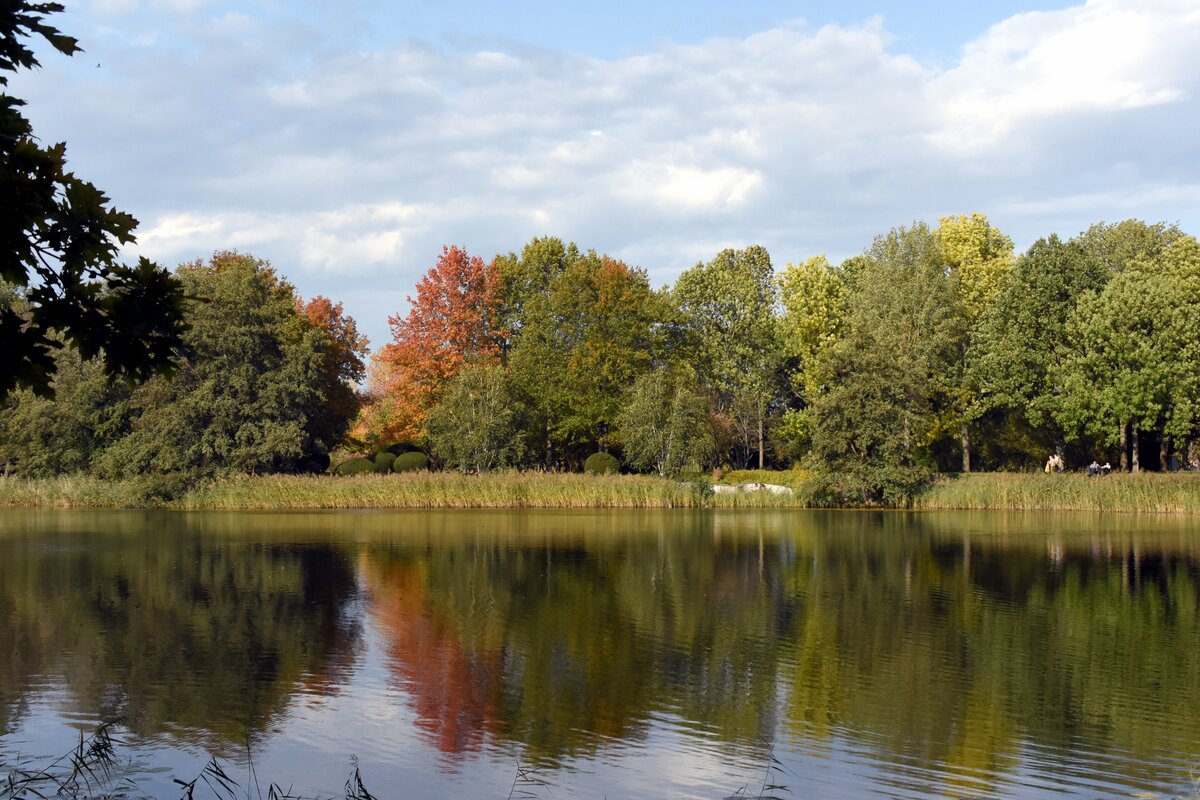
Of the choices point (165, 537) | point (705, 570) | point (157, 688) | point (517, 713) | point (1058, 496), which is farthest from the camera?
point (1058, 496)

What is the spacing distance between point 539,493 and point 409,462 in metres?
11.3

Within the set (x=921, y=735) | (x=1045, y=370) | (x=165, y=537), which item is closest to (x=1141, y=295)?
(x=1045, y=370)

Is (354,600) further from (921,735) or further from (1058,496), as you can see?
(1058,496)

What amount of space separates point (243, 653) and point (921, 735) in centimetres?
962

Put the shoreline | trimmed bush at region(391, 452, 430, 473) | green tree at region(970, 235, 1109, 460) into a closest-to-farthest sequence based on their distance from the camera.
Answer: the shoreline → green tree at region(970, 235, 1109, 460) → trimmed bush at region(391, 452, 430, 473)

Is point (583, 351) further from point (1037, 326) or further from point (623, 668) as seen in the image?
point (623, 668)

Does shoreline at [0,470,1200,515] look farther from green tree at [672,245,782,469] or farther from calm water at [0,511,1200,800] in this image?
calm water at [0,511,1200,800]

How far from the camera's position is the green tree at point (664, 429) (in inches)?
2164

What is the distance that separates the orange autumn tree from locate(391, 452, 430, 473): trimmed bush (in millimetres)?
6793

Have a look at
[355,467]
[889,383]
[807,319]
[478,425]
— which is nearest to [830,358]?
[889,383]

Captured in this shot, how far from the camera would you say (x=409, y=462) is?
199 ft

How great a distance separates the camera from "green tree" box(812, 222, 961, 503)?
2055 inches

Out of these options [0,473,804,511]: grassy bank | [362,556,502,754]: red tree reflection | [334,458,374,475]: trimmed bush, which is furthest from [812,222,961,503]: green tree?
[362,556,502,754]: red tree reflection

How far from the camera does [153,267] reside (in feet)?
28.5
